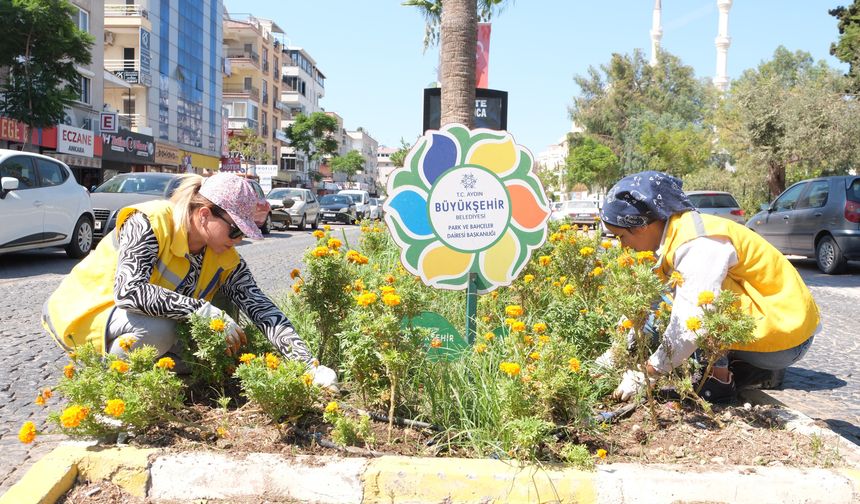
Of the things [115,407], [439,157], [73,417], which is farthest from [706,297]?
[73,417]

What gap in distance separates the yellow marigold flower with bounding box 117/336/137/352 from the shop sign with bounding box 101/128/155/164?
3235 centimetres

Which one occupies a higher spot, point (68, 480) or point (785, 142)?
point (785, 142)

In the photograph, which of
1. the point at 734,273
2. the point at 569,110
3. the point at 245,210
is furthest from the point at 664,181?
the point at 569,110

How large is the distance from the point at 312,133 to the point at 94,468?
2758 inches

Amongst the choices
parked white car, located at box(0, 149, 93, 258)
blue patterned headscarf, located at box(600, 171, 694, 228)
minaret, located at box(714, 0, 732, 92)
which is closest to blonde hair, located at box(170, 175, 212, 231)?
blue patterned headscarf, located at box(600, 171, 694, 228)

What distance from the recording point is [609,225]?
3322 millimetres

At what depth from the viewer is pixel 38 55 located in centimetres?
2020

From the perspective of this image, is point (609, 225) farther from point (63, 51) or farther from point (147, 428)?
→ point (63, 51)

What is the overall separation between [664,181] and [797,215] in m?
10.7

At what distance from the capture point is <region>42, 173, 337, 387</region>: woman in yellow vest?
10.2 feet

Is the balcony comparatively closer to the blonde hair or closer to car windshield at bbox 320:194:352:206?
car windshield at bbox 320:194:352:206

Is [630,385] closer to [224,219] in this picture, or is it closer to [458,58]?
[224,219]

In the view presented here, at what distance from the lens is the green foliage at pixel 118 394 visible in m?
2.53

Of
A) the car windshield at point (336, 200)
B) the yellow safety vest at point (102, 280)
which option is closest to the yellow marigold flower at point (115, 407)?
the yellow safety vest at point (102, 280)
